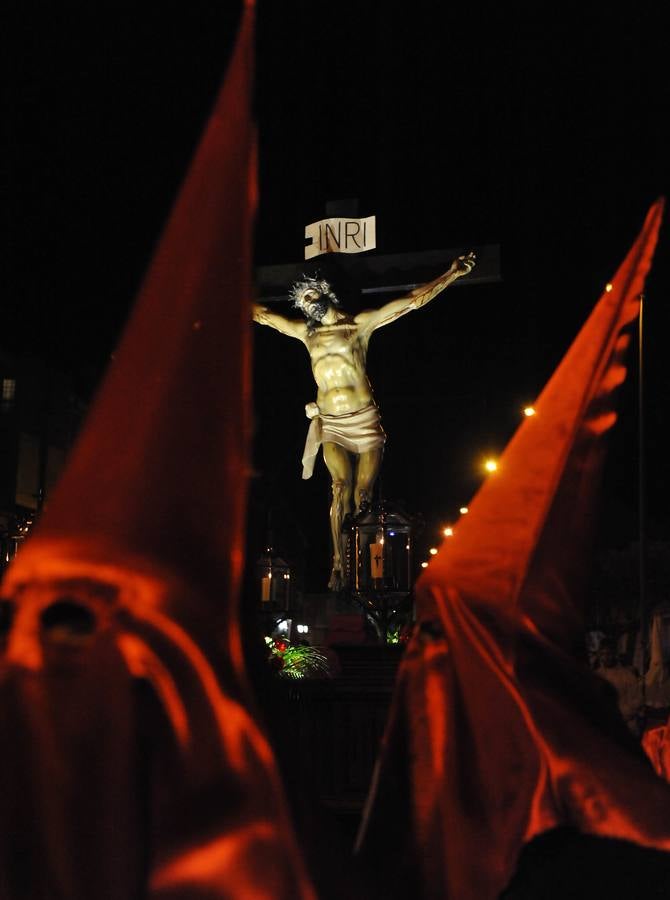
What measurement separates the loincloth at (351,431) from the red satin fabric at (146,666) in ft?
24.3

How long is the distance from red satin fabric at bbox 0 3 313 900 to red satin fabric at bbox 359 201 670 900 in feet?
3.55

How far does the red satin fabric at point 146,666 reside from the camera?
6.42ft

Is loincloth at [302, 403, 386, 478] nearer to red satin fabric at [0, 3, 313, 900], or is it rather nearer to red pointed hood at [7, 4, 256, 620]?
red pointed hood at [7, 4, 256, 620]

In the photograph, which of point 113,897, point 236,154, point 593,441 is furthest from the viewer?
point 593,441

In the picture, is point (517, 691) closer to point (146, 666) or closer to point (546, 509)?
point (546, 509)

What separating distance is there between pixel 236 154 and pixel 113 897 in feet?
5.75

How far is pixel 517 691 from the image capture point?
292cm

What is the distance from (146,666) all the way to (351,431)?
7730mm

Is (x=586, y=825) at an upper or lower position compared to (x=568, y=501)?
lower

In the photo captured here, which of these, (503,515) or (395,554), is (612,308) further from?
(395,554)

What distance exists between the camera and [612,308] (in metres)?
3.44

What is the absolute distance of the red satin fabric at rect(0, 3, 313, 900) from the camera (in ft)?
6.42

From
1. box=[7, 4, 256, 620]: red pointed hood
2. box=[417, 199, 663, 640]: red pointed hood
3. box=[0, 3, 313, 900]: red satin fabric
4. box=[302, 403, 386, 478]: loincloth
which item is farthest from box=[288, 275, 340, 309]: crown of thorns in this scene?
box=[0, 3, 313, 900]: red satin fabric

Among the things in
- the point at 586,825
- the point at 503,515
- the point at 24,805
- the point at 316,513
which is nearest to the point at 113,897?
the point at 24,805
